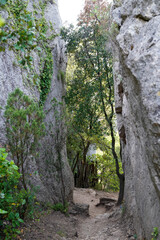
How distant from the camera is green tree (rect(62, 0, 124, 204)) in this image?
9.27 metres

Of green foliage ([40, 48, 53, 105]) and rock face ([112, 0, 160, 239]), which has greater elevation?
green foliage ([40, 48, 53, 105])

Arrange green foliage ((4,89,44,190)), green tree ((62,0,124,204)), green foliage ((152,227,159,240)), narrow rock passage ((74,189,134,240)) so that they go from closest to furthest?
green foliage ((152,227,159,240)) < green foliage ((4,89,44,190)) < narrow rock passage ((74,189,134,240)) < green tree ((62,0,124,204))

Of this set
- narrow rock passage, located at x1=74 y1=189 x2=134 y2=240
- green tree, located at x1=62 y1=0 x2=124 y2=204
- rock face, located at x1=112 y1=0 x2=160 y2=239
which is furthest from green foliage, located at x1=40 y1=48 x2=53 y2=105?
rock face, located at x1=112 y1=0 x2=160 y2=239

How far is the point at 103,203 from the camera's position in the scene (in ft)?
36.2

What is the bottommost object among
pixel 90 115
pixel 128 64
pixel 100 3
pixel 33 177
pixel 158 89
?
pixel 33 177

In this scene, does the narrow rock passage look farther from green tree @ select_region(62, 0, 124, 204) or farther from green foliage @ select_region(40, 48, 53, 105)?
green foliage @ select_region(40, 48, 53, 105)

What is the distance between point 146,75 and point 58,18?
10985 mm

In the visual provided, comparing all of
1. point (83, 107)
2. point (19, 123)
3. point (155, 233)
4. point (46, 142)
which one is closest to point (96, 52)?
point (83, 107)

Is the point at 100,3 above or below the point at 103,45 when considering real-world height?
above

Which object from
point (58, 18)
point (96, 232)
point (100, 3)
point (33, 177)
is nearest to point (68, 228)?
point (96, 232)

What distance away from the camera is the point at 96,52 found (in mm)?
9852

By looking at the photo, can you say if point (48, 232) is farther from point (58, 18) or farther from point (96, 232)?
point (58, 18)

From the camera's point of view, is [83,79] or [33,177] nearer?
[33,177]

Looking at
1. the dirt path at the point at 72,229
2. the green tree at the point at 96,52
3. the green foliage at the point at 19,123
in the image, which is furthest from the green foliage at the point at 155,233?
the green tree at the point at 96,52
